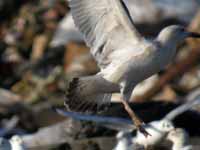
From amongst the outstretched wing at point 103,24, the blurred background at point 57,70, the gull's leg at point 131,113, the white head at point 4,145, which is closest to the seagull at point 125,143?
the blurred background at point 57,70

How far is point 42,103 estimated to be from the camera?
1184 centimetres

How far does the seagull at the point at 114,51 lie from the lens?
21.6 feet

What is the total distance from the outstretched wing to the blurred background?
4.19 feet

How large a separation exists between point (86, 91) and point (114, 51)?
0.41 m

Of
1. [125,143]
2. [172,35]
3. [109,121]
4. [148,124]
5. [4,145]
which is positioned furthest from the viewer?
[109,121]

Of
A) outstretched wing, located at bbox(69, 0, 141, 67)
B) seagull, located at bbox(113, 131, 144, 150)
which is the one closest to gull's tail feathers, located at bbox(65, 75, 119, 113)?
outstretched wing, located at bbox(69, 0, 141, 67)

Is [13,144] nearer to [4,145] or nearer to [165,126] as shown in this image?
[4,145]

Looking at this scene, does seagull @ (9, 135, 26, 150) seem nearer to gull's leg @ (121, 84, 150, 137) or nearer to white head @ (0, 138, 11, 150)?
white head @ (0, 138, 11, 150)

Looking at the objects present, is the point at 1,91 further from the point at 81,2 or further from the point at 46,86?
the point at 81,2

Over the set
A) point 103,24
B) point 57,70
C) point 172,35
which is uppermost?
point 57,70

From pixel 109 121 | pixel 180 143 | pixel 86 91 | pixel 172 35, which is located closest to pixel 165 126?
pixel 180 143

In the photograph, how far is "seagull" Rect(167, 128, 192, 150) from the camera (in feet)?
23.7

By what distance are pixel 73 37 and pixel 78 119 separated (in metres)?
5.21

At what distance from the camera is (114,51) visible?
6918 millimetres
